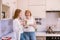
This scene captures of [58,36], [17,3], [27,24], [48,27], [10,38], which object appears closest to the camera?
[10,38]

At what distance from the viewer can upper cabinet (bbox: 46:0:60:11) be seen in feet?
13.7

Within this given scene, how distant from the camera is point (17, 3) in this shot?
4262 millimetres

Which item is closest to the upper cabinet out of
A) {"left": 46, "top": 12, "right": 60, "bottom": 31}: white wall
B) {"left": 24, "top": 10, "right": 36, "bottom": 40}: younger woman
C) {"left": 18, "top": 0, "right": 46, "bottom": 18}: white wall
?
{"left": 18, "top": 0, "right": 46, "bottom": 18}: white wall

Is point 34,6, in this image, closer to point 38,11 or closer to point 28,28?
point 38,11

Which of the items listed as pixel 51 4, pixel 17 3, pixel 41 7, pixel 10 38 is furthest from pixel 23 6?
pixel 10 38

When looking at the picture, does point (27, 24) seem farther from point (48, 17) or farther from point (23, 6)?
point (48, 17)

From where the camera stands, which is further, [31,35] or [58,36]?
[58,36]

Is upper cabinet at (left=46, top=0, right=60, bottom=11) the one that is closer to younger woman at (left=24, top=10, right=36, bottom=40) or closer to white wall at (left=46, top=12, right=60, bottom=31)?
white wall at (left=46, top=12, right=60, bottom=31)

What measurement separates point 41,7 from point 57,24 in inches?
35.2

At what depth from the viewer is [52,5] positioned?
419 centimetres

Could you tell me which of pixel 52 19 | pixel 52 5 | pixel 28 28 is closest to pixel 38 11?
pixel 52 5

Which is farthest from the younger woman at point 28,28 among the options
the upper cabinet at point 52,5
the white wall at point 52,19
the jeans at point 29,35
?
the white wall at point 52,19

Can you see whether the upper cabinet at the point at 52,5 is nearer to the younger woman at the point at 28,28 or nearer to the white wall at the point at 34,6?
the white wall at the point at 34,6

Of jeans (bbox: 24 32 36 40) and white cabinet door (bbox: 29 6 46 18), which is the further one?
white cabinet door (bbox: 29 6 46 18)
